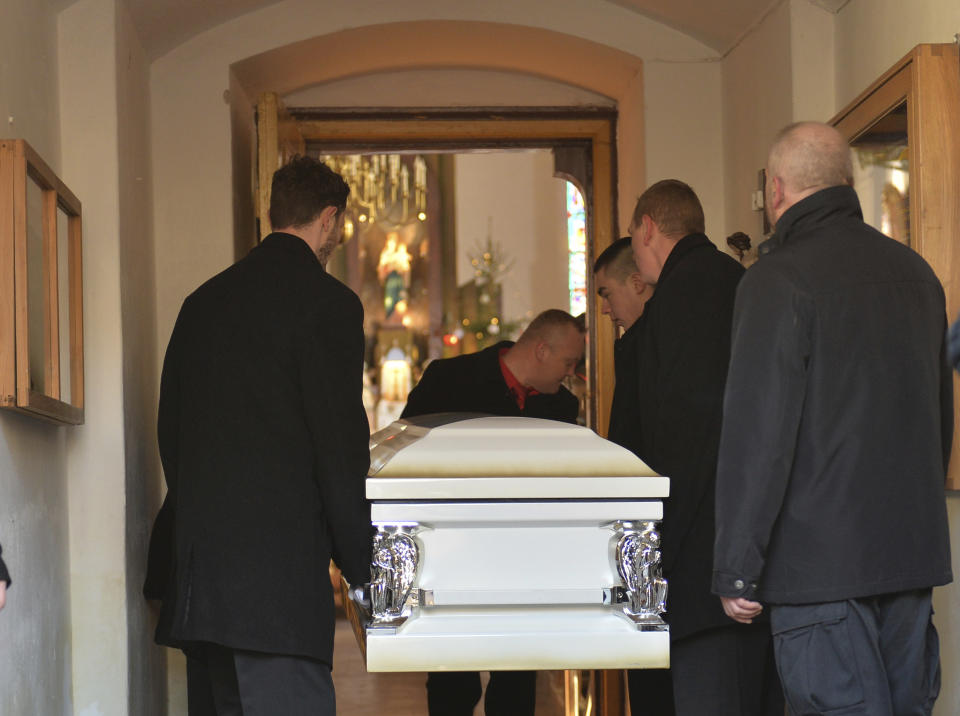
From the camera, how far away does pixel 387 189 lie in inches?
731

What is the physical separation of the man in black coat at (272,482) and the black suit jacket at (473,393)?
1746 mm

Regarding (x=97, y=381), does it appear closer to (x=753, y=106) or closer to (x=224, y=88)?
(x=224, y=88)

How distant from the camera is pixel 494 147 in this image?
18.2ft

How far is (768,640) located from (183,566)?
1269 mm

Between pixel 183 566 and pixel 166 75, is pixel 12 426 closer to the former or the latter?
pixel 183 566

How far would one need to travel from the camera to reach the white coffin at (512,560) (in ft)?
8.84

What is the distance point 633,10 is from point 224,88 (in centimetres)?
149

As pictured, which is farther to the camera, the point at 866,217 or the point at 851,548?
the point at 866,217

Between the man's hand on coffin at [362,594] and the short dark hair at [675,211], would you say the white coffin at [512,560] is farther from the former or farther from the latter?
the short dark hair at [675,211]

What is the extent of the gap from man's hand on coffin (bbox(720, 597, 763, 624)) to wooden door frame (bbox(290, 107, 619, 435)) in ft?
9.22

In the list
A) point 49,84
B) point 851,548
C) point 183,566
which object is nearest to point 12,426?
point 183,566

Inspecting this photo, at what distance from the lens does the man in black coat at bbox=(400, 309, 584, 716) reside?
4539mm

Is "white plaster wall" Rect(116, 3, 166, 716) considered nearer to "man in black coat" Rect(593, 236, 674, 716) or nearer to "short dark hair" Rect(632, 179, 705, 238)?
"man in black coat" Rect(593, 236, 674, 716)

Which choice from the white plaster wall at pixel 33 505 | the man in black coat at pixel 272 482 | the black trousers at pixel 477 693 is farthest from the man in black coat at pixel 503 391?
the man in black coat at pixel 272 482
